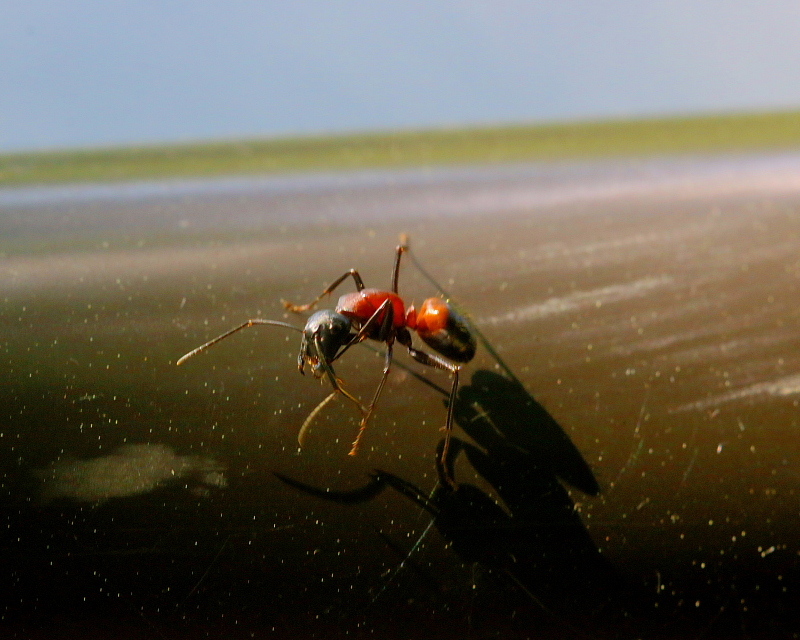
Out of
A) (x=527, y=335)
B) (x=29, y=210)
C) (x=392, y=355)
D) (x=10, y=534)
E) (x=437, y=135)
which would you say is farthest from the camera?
(x=437, y=135)

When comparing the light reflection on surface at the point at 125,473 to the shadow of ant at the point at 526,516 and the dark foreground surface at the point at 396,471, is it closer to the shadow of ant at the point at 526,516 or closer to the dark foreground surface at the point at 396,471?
the dark foreground surface at the point at 396,471

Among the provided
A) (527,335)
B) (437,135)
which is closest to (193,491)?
(527,335)

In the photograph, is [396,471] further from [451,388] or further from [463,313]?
[463,313]

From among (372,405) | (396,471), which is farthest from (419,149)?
A: (396,471)

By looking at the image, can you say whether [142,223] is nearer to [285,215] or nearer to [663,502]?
[285,215]

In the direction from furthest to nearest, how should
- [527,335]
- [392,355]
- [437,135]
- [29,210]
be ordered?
[437,135]
[29,210]
[392,355]
[527,335]

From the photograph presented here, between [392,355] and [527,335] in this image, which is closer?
[527,335]

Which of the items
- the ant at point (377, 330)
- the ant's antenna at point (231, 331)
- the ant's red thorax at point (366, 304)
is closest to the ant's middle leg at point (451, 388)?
the ant at point (377, 330)
